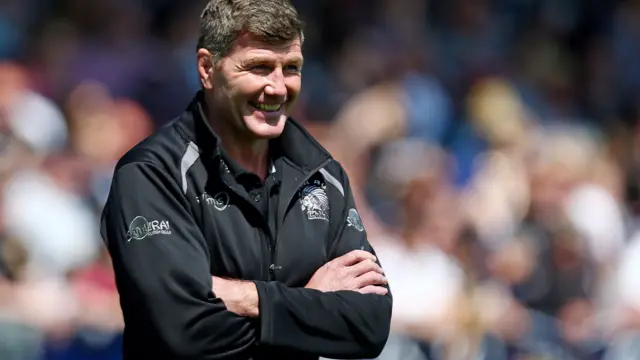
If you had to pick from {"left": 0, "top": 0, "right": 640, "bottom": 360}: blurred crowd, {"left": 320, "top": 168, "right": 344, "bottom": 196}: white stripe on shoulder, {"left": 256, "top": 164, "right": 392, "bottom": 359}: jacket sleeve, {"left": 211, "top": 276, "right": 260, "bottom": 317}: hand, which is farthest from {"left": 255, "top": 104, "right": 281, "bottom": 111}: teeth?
{"left": 0, "top": 0, "right": 640, "bottom": 360}: blurred crowd

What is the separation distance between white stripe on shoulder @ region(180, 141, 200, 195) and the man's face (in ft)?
0.52

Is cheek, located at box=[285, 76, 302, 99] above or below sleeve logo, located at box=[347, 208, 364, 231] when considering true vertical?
above

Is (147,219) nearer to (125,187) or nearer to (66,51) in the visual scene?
(125,187)

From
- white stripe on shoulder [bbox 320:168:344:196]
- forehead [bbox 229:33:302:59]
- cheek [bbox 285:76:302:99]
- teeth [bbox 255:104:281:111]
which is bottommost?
white stripe on shoulder [bbox 320:168:344:196]

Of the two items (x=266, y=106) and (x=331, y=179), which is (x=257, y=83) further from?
(x=331, y=179)

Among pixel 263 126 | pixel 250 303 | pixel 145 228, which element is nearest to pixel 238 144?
pixel 263 126

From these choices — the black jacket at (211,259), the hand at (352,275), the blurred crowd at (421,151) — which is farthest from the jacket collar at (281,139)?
the blurred crowd at (421,151)

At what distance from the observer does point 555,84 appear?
12.7 meters

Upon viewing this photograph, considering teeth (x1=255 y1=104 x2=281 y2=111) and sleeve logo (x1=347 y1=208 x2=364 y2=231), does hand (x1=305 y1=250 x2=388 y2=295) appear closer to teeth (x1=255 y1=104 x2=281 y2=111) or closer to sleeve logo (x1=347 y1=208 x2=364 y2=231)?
sleeve logo (x1=347 y1=208 x2=364 y2=231)

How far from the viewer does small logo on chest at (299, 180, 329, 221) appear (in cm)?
431

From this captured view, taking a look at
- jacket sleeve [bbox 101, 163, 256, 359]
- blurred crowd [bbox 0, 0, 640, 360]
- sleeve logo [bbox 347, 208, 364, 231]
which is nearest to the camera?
jacket sleeve [bbox 101, 163, 256, 359]

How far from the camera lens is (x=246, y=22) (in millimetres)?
4141

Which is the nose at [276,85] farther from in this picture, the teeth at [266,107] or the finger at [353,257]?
the finger at [353,257]

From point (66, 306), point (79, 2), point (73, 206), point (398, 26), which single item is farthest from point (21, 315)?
point (398, 26)
